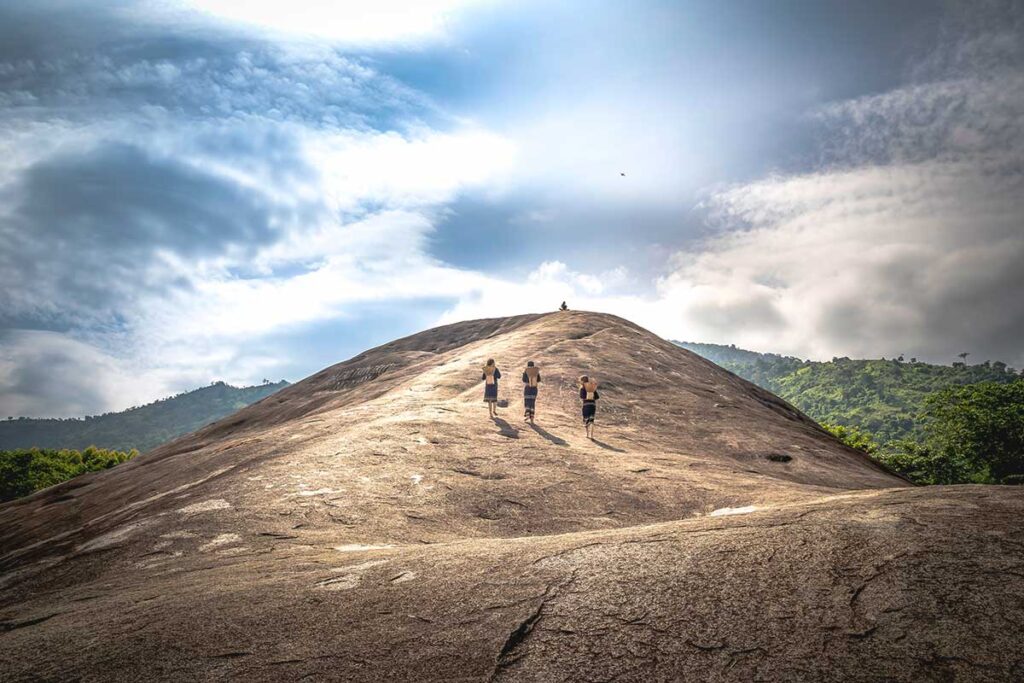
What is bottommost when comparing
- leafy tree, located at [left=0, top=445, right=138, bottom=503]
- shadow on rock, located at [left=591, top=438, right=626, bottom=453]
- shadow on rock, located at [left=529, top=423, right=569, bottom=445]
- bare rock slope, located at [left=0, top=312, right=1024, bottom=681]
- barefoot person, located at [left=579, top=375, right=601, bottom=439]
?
leafy tree, located at [left=0, top=445, right=138, bottom=503]

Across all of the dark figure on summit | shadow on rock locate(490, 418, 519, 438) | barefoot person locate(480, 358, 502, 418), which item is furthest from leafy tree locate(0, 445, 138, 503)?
the dark figure on summit

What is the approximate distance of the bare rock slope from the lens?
17.7ft

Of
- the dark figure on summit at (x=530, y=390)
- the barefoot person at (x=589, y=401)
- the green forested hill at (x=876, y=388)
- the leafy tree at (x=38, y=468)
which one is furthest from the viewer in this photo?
the green forested hill at (x=876, y=388)

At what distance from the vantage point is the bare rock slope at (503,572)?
540 cm

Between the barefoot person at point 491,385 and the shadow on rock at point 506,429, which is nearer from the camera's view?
the shadow on rock at point 506,429

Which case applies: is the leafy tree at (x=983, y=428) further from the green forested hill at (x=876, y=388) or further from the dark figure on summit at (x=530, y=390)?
the green forested hill at (x=876, y=388)

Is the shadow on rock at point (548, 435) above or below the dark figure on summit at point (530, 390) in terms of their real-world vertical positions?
below

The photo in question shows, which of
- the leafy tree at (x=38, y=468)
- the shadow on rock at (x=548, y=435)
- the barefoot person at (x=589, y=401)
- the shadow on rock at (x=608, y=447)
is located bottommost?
the leafy tree at (x=38, y=468)

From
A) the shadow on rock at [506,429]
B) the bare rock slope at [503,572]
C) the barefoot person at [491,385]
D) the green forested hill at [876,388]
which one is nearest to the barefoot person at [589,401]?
the bare rock slope at [503,572]

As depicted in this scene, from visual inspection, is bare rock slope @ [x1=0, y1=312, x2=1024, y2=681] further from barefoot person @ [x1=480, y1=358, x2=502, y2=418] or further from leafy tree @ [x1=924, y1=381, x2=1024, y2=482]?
leafy tree @ [x1=924, y1=381, x2=1024, y2=482]

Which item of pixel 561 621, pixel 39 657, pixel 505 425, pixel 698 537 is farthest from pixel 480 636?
pixel 505 425

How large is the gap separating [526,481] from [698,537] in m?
7.15

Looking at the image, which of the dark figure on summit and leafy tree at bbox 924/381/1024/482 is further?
leafy tree at bbox 924/381/1024/482

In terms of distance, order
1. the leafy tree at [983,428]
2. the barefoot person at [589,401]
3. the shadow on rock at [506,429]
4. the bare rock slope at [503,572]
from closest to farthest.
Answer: the bare rock slope at [503,572] → the shadow on rock at [506,429] → the barefoot person at [589,401] → the leafy tree at [983,428]
